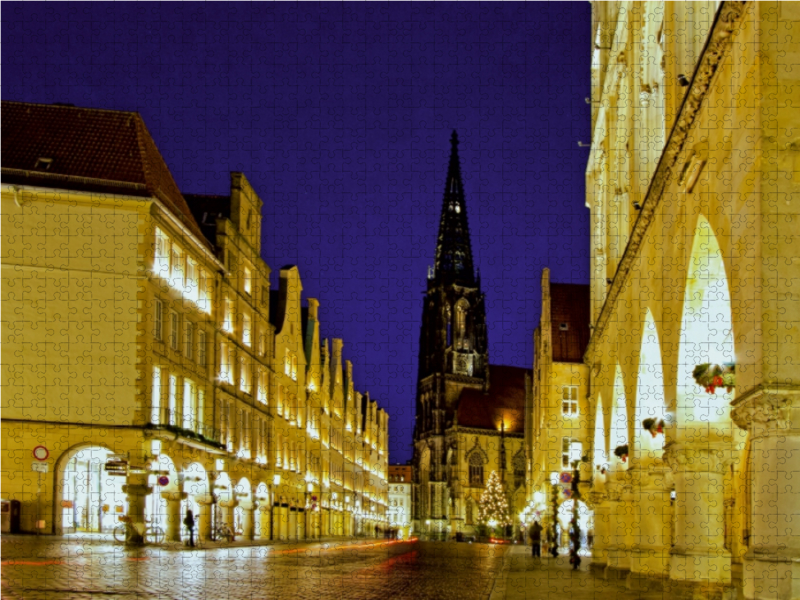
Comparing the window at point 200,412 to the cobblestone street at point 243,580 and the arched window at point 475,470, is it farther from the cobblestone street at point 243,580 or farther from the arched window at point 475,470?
the arched window at point 475,470

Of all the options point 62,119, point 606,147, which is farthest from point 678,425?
point 62,119

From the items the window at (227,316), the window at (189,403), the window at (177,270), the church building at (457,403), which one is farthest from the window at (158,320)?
Answer: the church building at (457,403)

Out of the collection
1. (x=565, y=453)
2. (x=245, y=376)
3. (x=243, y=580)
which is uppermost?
(x=245, y=376)

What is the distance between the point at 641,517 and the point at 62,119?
26.8 metres

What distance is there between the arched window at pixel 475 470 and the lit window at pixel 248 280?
3819 inches

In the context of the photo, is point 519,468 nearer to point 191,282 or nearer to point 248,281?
point 248,281

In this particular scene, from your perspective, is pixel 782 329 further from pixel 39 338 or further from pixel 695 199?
pixel 39 338

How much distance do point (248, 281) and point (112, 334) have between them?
21.6 meters

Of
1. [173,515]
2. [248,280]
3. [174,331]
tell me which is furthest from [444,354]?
[173,515]

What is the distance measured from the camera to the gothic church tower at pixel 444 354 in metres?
159

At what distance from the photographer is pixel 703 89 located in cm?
1662

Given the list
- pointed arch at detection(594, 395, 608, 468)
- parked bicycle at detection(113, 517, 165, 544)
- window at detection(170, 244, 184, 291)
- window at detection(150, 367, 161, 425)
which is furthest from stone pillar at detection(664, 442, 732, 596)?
window at detection(170, 244, 184, 291)

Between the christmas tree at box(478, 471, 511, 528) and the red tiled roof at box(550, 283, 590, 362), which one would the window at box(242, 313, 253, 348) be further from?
the christmas tree at box(478, 471, 511, 528)

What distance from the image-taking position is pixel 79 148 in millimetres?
41094
